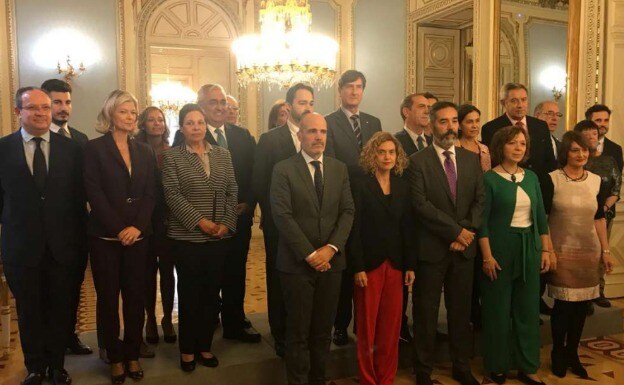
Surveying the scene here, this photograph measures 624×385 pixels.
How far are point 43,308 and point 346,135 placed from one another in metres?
2.03

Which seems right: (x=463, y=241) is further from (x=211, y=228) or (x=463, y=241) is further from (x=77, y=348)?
(x=77, y=348)

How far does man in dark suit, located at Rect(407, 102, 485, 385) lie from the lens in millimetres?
3246

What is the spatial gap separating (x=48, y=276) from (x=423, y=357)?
214cm

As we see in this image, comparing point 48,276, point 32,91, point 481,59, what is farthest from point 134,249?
point 481,59

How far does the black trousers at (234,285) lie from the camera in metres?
3.69

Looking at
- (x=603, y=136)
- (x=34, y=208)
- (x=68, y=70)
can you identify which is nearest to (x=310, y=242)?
(x=34, y=208)

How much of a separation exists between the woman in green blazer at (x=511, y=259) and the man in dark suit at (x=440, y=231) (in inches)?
5.4

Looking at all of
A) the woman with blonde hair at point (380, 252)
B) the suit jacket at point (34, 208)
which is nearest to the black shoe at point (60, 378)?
the suit jacket at point (34, 208)

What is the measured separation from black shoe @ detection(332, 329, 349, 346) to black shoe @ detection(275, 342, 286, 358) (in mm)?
394

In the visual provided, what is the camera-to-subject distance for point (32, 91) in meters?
2.88

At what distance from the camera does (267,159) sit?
136 inches

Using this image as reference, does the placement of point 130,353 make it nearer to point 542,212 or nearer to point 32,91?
point 32,91

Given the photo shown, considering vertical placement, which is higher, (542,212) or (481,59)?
(481,59)

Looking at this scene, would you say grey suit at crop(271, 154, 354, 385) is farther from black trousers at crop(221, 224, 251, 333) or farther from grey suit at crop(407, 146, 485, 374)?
black trousers at crop(221, 224, 251, 333)
